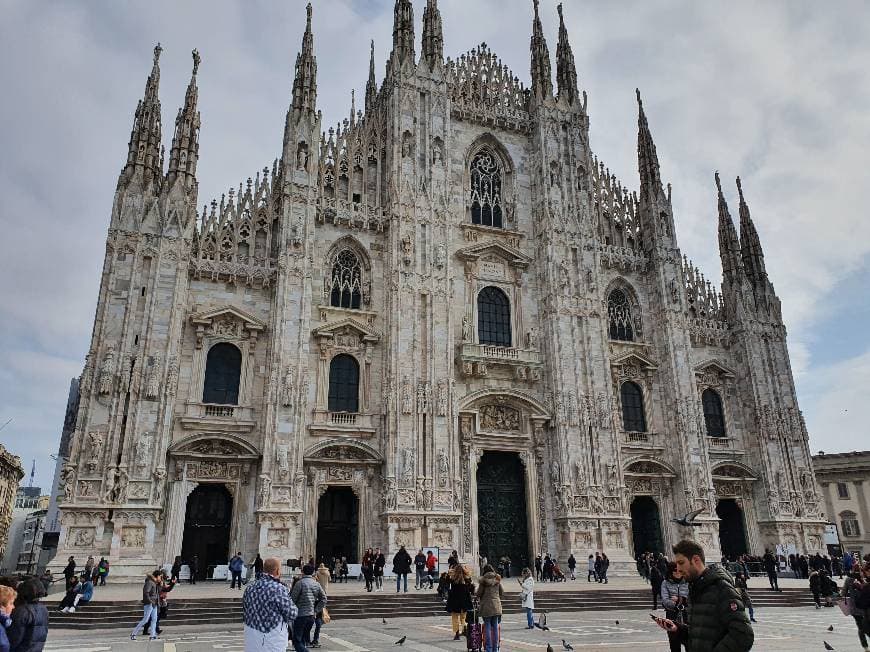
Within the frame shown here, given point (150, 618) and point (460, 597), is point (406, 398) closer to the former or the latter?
point (150, 618)

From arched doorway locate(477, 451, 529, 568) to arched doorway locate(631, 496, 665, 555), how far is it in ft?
18.2

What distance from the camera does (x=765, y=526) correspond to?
3175 centimetres

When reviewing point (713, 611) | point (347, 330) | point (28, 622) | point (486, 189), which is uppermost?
point (486, 189)

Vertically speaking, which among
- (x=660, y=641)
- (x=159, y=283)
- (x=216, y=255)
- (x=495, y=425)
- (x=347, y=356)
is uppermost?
(x=216, y=255)

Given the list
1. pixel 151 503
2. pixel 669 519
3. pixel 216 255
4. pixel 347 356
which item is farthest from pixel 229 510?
pixel 669 519

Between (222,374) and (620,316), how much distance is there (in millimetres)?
19668

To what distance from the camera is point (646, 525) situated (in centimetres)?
3086

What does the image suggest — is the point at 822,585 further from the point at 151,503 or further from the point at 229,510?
the point at 151,503

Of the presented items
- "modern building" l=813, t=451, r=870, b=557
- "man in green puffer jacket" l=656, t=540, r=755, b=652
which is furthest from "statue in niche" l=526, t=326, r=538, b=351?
"modern building" l=813, t=451, r=870, b=557

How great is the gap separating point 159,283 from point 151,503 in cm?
812

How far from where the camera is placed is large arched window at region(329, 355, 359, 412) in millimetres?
27094

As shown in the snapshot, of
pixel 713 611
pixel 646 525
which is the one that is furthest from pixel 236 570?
pixel 713 611

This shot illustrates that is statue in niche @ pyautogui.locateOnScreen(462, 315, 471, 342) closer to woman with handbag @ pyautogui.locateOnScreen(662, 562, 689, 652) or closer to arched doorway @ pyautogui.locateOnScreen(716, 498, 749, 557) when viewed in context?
arched doorway @ pyautogui.locateOnScreen(716, 498, 749, 557)

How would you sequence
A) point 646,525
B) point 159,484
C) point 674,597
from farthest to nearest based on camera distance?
1. point 646,525
2. point 159,484
3. point 674,597
